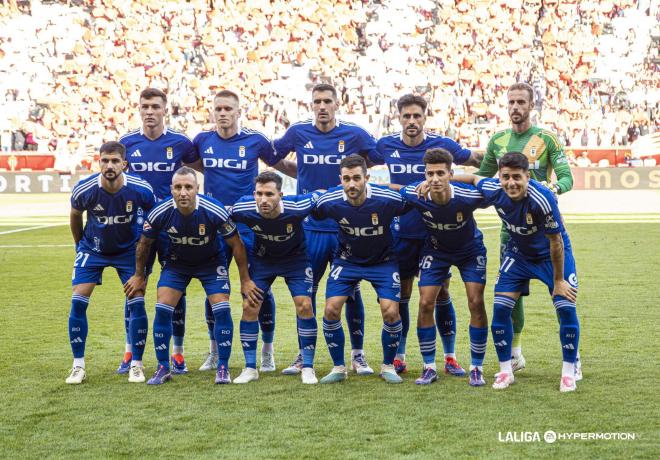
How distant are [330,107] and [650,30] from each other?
1091 inches

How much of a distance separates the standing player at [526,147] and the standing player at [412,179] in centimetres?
40

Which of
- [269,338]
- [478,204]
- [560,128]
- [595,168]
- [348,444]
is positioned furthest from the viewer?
[560,128]

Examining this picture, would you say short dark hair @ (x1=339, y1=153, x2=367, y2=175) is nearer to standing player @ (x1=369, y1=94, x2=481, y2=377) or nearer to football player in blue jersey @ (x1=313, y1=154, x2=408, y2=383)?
football player in blue jersey @ (x1=313, y1=154, x2=408, y2=383)

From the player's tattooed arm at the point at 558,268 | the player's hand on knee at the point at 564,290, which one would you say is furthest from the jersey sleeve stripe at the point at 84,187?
the player's hand on knee at the point at 564,290

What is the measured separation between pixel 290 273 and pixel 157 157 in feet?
4.76

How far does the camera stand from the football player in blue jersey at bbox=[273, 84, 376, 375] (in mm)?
7508

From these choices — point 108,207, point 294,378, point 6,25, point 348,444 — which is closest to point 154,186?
point 108,207

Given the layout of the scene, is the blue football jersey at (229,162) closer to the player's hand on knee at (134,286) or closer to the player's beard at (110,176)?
the player's beard at (110,176)

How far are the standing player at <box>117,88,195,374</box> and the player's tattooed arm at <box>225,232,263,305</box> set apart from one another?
0.78 metres

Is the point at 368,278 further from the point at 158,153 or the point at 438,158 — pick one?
the point at 158,153

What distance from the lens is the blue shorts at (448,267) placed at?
22.5 feet

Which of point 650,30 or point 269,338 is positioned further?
point 650,30

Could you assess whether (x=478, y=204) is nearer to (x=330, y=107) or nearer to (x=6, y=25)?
(x=330, y=107)

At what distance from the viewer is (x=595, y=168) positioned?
2812 cm
